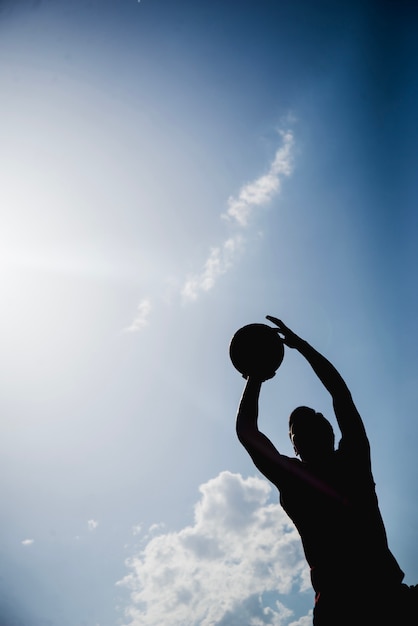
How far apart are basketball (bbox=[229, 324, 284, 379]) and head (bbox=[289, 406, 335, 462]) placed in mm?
631

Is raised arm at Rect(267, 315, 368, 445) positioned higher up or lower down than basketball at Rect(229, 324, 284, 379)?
lower down

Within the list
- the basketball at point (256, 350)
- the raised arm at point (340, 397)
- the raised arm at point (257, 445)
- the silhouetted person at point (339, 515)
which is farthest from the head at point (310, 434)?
the basketball at point (256, 350)

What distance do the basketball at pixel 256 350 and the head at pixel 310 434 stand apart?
631mm

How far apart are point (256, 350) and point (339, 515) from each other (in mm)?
1567

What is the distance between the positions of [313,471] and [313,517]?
26 centimetres

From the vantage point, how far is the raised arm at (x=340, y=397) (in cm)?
214

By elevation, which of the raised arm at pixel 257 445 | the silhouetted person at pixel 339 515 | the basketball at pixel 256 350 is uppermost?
the basketball at pixel 256 350

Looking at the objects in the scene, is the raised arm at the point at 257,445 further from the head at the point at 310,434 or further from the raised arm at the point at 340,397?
the raised arm at the point at 340,397

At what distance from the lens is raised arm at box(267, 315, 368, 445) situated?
2143 millimetres

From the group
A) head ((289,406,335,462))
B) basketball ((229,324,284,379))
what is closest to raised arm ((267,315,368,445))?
head ((289,406,335,462))

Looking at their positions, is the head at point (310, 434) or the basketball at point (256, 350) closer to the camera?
the head at point (310, 434)

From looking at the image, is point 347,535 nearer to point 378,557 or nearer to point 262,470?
point 378,557

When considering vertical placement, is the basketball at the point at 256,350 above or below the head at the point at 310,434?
above

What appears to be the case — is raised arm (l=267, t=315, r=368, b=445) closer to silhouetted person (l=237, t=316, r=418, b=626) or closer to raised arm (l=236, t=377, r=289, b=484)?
silhouetted person (l=237, t=316, r=418, b=626)
